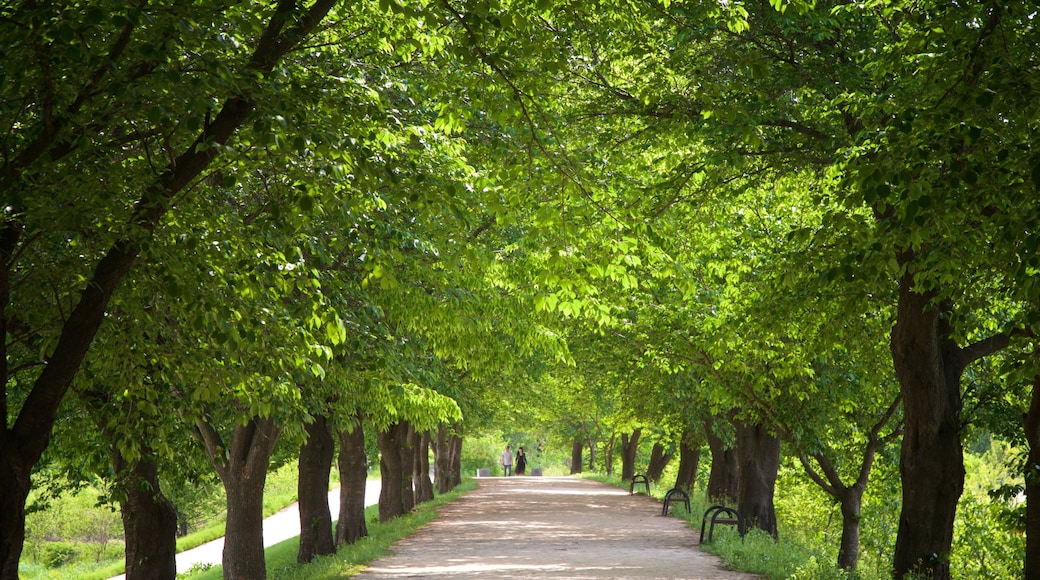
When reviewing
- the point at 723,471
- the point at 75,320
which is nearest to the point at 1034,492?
the point at 75,320

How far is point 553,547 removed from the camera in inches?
788

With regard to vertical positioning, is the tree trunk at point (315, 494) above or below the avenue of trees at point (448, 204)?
below

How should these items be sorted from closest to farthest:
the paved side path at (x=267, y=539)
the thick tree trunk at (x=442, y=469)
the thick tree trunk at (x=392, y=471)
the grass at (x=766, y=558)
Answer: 1. the grass at (x=766, y=558)
2. the thick tree trunk at (x=392, y=471)
3. the paved side path at (x=267, y=539)
4. the thick tree trunk at (x=442, y=469)

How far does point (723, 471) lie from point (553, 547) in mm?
11460

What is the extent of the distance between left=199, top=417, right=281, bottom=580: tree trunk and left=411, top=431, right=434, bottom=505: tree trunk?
64.3 ft

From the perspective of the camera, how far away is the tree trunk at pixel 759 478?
21.0 metres

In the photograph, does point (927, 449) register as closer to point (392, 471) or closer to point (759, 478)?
point (759, 478)

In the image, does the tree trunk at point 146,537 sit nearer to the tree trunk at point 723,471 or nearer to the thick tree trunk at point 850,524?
the thick tree trunk at point 850,524

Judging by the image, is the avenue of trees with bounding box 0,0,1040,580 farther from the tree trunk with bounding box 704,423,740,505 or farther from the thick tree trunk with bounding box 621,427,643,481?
the thick tree trunk with bounding box 621,427,643,481

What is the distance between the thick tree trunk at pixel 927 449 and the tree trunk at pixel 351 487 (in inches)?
528

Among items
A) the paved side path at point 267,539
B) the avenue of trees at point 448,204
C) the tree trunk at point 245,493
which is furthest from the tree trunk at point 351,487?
the paved side path at point 267,539

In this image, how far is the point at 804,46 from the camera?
35.4 feet

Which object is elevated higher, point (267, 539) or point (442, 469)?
point (442, 469)

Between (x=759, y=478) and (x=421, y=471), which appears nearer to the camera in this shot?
(x=759, y=478)
